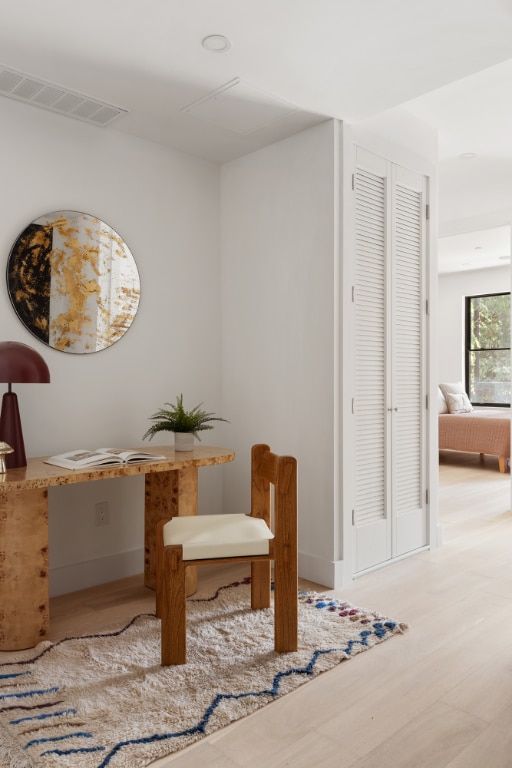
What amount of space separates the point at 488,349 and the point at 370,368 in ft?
21.3

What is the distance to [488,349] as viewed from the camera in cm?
909

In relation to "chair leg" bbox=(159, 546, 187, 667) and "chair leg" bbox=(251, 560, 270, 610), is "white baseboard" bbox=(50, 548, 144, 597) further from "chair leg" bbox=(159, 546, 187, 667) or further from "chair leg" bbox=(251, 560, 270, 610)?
"chair leg" bbox=(159, 546, 187, 667)

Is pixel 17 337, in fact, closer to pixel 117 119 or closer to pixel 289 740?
pixel 117 119

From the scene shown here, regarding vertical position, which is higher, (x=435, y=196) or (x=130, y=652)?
(x=435, y=196)

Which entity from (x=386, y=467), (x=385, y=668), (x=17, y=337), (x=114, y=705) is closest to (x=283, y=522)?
(x=385, y=668)

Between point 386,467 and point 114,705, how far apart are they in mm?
1956

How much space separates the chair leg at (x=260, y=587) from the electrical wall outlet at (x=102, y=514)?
3.03 ft

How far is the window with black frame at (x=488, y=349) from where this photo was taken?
8.90m

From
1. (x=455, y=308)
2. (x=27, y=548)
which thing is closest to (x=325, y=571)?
(x=27, y=548)

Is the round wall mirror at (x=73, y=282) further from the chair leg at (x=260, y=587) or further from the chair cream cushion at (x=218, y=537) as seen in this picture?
the chair leg at (x=260, y=587)

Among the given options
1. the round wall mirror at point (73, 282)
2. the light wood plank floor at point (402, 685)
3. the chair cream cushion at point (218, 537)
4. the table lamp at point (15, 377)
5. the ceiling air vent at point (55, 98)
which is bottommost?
the light wood plank floor at point (402, 685)

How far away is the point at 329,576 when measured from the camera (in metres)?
3.05

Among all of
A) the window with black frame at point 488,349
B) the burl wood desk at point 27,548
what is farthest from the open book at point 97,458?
the window with black frame at point 488,349

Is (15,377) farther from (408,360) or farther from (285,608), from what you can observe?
(408,360)
